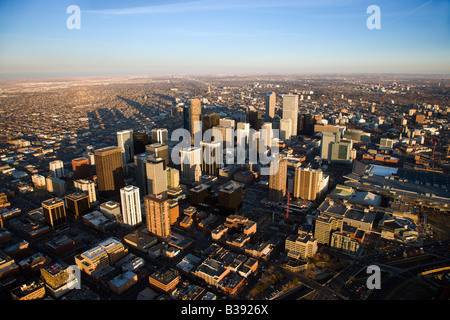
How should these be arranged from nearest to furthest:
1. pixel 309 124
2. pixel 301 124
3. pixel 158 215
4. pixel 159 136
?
Answer: pixel 158 215 < pixel 159 136 < pixel 309 124 < pixel 301 124

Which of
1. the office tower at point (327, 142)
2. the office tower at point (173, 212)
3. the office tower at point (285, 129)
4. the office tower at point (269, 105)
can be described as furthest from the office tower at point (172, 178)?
the office tower at point (269, 105)

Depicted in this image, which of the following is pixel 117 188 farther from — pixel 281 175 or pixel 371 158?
pixel 371 158

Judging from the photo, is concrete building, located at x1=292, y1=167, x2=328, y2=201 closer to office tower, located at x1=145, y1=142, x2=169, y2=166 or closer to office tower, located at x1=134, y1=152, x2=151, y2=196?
office tower, located at x1=145, y1=142, x2=169, y2=166

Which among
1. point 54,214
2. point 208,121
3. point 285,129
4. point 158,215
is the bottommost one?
point 54,214

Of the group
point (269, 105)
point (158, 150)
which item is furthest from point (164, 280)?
point (269, 105)

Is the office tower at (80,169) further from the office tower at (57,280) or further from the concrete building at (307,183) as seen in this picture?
the concrete building at (307,183)

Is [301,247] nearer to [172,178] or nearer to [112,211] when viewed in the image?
[172,178]

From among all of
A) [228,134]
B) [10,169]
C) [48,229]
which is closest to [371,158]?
[228,134]
